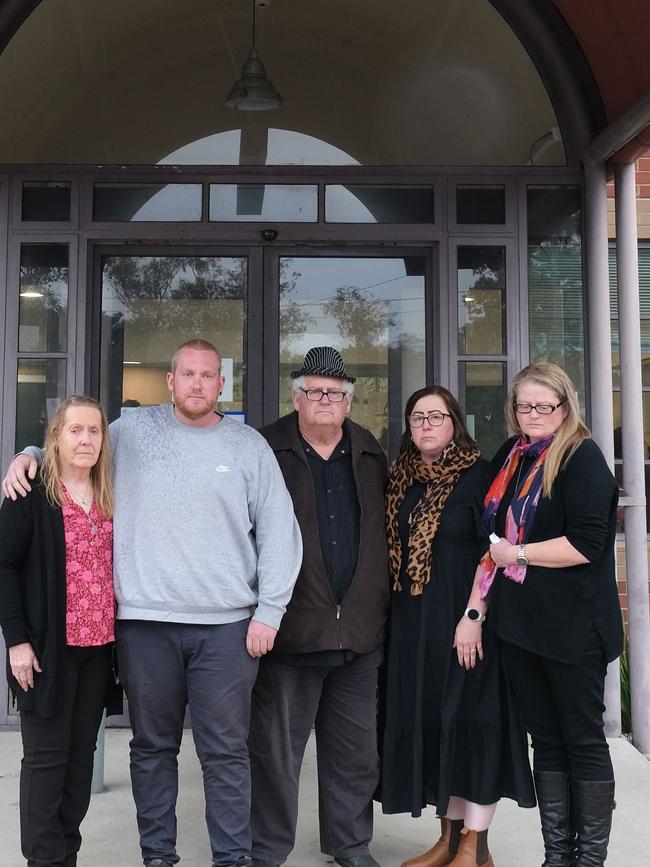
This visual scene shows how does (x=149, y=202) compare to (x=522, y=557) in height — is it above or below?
above

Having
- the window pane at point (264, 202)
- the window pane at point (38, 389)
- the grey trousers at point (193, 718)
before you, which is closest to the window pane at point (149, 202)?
the window pane at point (264, 202)

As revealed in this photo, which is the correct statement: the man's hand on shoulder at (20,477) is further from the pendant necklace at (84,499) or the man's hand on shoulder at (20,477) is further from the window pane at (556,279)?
the window pane at (556,279)

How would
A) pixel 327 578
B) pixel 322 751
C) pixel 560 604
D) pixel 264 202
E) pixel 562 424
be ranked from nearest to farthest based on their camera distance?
pixel 560 604
pixel 562 424
pixel 327 578
pixel 322 751
pixel 264 202

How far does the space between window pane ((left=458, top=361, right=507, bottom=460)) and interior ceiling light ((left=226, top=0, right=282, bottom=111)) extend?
1.76 m

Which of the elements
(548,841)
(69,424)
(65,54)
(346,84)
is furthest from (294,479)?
(65,54)

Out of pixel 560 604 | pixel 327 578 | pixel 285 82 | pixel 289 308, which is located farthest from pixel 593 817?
pixel 285 82

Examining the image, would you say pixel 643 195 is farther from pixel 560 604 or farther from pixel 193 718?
pixel 193 718

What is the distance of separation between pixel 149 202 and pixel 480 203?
1775mm

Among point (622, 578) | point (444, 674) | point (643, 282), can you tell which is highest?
point (643, 282)

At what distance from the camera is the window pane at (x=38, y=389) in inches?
191

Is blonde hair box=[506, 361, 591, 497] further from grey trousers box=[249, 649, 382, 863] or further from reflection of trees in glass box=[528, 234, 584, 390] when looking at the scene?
reflection of trees in glass box=[528, 234, 584, 390]

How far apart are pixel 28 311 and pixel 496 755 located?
3287 mm

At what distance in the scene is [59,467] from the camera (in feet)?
9.71

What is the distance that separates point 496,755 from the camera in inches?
122
